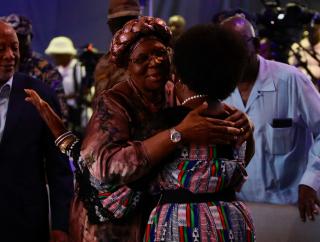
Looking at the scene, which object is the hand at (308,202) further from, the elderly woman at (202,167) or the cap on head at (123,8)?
the cap on head at (123,8)

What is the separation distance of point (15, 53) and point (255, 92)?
140cm

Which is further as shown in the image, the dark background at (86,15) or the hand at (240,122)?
the dark background at (86,15)

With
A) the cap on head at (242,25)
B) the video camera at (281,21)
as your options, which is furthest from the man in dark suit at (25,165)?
the video camera at (281,21)

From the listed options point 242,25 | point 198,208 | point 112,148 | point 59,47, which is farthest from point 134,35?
point 59,47

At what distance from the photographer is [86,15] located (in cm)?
Result: 1025

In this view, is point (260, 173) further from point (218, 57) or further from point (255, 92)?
point (218, 57)

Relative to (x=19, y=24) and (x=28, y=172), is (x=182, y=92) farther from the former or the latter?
(x=19, y=24)

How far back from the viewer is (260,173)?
3641 millimetres

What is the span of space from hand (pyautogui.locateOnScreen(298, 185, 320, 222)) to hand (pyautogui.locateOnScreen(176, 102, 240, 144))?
1.09m

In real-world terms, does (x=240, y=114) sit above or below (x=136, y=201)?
above

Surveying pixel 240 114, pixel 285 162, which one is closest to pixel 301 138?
pixel 285 162

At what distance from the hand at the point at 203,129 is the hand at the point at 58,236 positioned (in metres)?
1.06

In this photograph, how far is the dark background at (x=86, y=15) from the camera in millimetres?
10094

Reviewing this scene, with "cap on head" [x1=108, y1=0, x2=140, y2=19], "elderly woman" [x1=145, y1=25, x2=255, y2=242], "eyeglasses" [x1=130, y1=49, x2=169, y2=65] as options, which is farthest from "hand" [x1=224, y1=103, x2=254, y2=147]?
"cap on head" [x1=108, y1=0, x2=140, y2=19]
